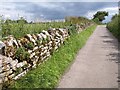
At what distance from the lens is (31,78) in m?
9.01

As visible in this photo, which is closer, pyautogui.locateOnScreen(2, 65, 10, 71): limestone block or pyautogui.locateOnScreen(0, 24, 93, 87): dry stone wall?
pyautogui.locateOnScreen(2, 65, 10, 71): limestone block

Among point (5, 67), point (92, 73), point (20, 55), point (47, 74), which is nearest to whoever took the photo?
point (5, 67)

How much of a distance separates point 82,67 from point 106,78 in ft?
6.44

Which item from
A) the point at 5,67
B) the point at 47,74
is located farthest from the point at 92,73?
the point at 5,67

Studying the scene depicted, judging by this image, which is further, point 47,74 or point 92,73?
point 92,73

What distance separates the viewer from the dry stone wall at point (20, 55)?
313 inches

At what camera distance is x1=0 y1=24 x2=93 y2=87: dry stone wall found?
26.0 feet

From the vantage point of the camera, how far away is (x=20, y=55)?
8.99 meters

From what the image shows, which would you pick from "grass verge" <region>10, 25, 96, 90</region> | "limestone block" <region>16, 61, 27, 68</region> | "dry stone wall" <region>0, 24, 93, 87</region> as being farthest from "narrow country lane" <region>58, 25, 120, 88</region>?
"limestone block" <region>16, 61, 27, 68</region>

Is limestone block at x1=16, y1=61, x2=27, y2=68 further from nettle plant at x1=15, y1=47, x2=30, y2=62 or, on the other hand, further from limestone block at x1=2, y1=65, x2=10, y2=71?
limestone block at x1=2, y1=65, x2=10, y2=71

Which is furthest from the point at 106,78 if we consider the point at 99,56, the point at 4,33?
the point at 99,56

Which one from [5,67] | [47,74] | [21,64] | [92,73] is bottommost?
[92,73]

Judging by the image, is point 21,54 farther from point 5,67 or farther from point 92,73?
point 92,73

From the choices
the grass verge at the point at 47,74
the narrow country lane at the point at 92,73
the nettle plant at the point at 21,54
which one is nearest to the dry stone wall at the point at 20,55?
the nettle plant at the point at 21,54
